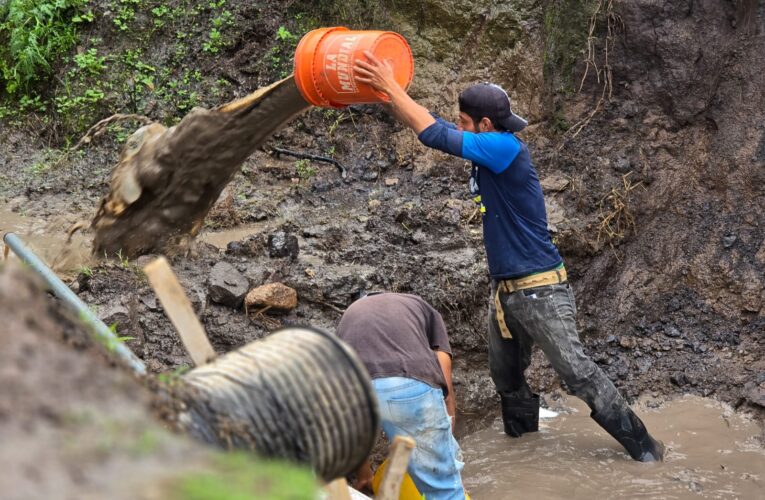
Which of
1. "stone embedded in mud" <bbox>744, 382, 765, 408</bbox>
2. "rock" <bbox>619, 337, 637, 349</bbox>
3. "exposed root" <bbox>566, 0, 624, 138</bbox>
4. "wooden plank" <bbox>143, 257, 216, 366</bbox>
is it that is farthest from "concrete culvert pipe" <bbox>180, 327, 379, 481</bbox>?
"exposed root" <bbox>566, 0, 624, 138</bbox>

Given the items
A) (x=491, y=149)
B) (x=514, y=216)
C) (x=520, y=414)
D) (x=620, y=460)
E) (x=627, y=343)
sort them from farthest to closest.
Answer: (x=627, y=343) → (x=520, y=414) → (x=620, y=460) → (x=514, y=216) → (x=491, y=149)

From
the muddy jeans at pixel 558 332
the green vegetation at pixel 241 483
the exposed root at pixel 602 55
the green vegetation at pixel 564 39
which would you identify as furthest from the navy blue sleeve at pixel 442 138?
the green vegetation at pixel 564 39

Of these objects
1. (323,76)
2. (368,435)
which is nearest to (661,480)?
(323,76)

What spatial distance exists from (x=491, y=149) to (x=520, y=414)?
174cm

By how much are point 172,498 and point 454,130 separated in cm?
295

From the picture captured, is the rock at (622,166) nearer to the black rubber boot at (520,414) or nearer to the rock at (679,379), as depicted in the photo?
the rock at (679,379)

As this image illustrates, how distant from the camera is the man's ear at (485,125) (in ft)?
13.6

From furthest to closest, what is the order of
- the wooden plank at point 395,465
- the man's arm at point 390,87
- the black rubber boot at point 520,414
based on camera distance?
1. the black rubber boot at point 520,414
2. the man's arm at point 390,87
3. the wooden plank at point 395,465

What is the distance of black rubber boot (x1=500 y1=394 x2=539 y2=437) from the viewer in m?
4.95

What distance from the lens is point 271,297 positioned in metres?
5.16

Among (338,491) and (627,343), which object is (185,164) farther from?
(627,343)

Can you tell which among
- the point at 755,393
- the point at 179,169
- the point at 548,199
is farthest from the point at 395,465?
the point at 548,199

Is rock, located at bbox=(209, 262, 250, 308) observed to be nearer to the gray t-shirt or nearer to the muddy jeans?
the muddy jeans

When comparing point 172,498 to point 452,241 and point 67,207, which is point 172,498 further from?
point 67,207
